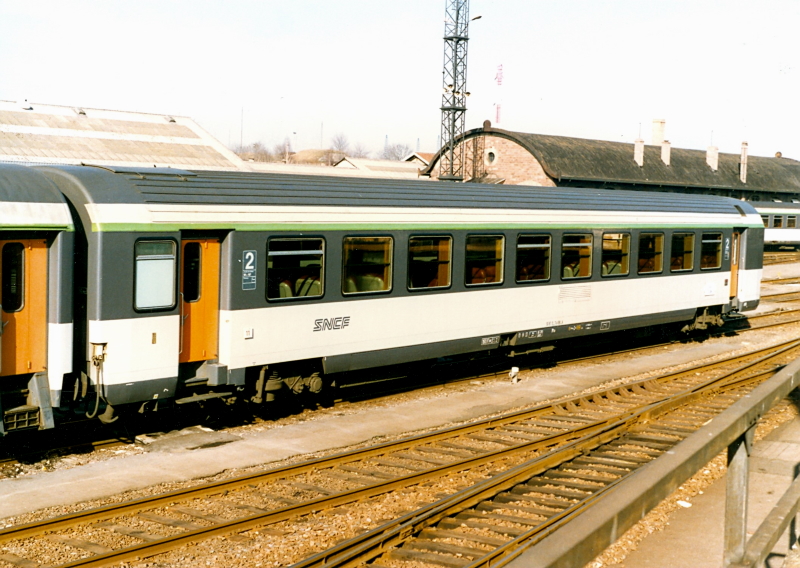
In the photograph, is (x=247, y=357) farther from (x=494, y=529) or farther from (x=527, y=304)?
(x=527, y=304)

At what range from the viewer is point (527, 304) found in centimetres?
1555

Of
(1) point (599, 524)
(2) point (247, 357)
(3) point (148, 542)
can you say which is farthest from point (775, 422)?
(1) point (599, 524)

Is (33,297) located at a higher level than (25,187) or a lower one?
lower

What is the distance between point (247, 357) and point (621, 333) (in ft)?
34.6

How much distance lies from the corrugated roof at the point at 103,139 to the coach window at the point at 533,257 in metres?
24.0

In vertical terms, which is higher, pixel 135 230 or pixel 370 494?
pixel 135 230

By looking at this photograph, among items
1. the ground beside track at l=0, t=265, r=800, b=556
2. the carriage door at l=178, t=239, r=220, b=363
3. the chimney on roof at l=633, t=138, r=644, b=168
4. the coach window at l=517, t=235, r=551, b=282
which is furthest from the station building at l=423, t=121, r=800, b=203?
the carriage door at l=178, t=239, r=220, b=363

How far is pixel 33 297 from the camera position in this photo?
9.41 meters

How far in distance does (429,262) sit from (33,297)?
6231 mm

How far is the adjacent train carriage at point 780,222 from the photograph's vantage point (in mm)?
52406

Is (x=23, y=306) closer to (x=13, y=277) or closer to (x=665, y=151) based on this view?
(x=13, y=277)

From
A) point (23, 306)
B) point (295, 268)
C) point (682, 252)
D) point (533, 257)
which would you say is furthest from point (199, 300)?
point (682, 252)

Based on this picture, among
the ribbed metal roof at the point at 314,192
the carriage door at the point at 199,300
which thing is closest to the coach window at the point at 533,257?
the ribbed metal roof at the point at 314,192

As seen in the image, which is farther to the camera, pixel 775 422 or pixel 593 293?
pixel 593 293
